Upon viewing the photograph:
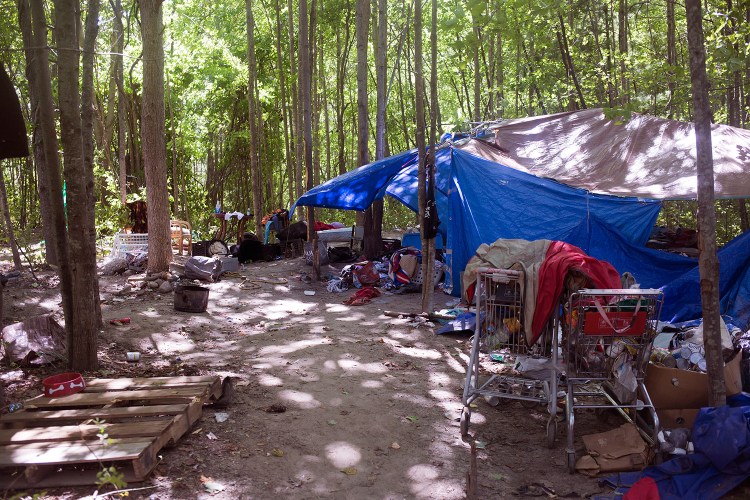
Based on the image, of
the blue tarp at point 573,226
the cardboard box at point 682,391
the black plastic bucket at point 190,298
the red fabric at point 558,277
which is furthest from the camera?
the black plastic bucket at point 190,298

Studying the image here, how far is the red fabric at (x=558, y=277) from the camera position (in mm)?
4668

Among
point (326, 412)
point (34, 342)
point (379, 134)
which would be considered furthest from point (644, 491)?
point (379, 134)

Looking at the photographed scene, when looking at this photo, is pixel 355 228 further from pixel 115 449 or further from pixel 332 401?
pixel 115 449

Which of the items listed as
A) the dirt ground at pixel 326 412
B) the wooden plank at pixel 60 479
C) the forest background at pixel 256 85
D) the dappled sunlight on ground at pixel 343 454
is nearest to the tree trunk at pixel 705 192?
the dirt ground at pixel 326 412

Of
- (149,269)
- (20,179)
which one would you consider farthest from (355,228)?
(20,179)

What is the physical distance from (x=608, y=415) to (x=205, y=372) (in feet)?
12.7

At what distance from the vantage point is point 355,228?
615 inches

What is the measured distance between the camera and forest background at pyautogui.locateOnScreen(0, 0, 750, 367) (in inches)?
240

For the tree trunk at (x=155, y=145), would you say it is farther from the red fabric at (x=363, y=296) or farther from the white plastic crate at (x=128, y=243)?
the red fabric at (x=363, y=296)

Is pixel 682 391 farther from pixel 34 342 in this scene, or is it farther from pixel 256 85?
pixel 256 85

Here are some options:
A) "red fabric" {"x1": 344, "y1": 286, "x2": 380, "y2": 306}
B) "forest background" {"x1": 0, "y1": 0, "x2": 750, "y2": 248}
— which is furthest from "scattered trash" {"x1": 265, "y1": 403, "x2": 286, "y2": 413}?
"forest background" {"x1": 0, "y1": 0, "x2": 750, "y2": 248}

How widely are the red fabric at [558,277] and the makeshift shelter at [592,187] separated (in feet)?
13.1

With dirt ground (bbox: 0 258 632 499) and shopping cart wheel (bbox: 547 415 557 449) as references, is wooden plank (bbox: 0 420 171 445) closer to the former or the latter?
dirt ground (bbox: 0 258 632 499)

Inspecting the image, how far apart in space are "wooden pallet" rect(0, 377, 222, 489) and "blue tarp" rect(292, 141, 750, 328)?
19.5 feet
